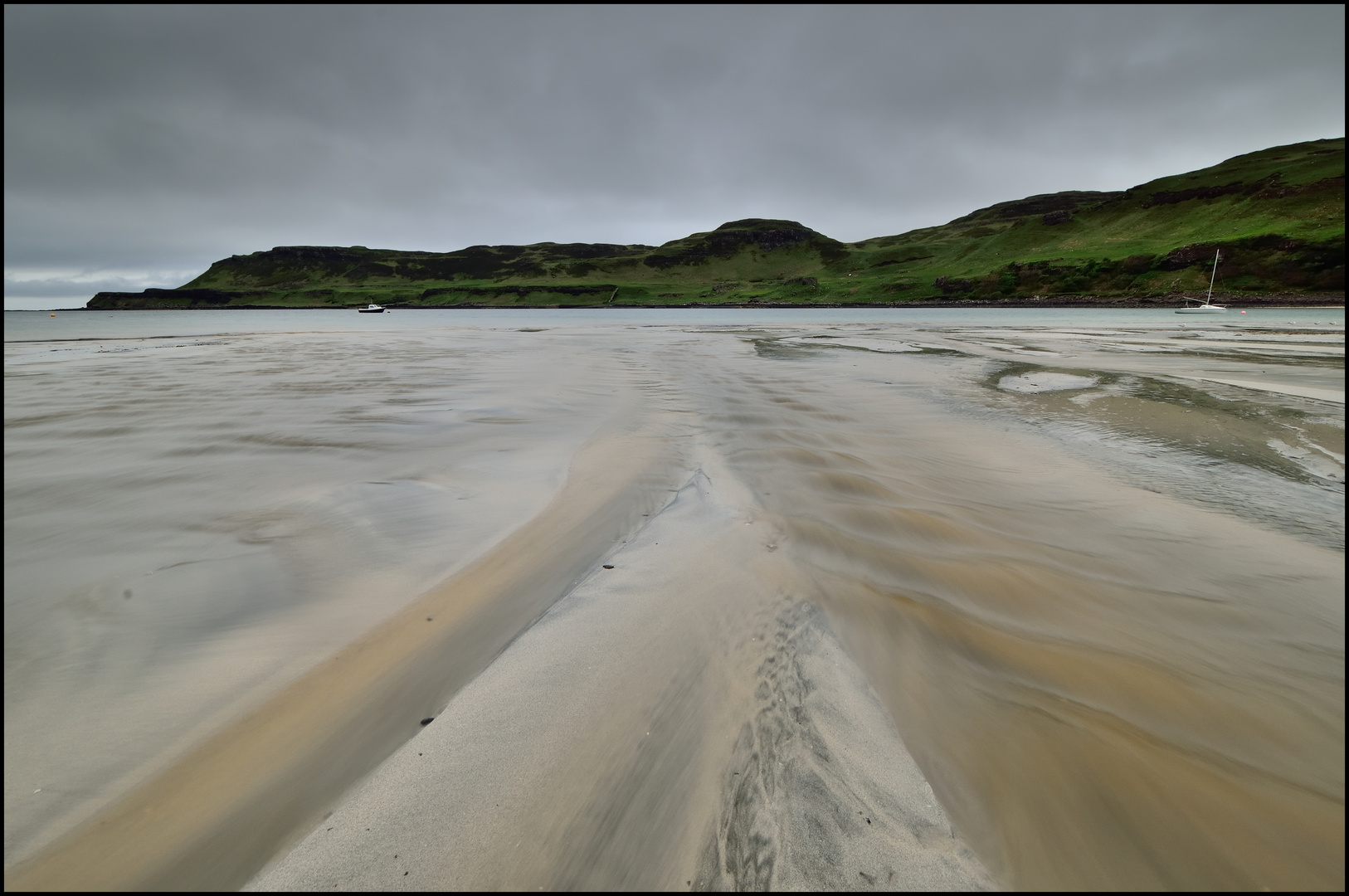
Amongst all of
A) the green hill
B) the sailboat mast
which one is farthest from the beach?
the green hill

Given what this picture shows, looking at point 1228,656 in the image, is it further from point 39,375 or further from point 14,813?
point 39,375

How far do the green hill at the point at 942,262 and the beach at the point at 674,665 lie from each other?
291 ft

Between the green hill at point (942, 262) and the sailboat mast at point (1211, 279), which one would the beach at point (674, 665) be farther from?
the green hill at point (942, 262)

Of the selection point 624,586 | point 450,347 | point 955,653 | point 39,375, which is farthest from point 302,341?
point 955,653

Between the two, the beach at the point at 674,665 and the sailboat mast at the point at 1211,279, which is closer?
the beach at the point at 674,665

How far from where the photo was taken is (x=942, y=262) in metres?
132

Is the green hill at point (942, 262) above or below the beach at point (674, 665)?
above

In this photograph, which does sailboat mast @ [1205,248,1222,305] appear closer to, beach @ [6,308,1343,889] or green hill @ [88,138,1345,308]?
green hill @ [88,138,1345,308]

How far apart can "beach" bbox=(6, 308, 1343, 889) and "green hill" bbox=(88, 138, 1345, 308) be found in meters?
88.6

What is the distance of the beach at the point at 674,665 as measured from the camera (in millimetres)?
1784

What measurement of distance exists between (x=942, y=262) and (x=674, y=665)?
15331cm

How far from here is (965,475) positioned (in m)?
5.62

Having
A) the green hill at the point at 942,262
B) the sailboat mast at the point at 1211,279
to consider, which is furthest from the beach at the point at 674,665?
the green hill at the point at 942,262

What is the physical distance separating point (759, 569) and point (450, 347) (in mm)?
21820
